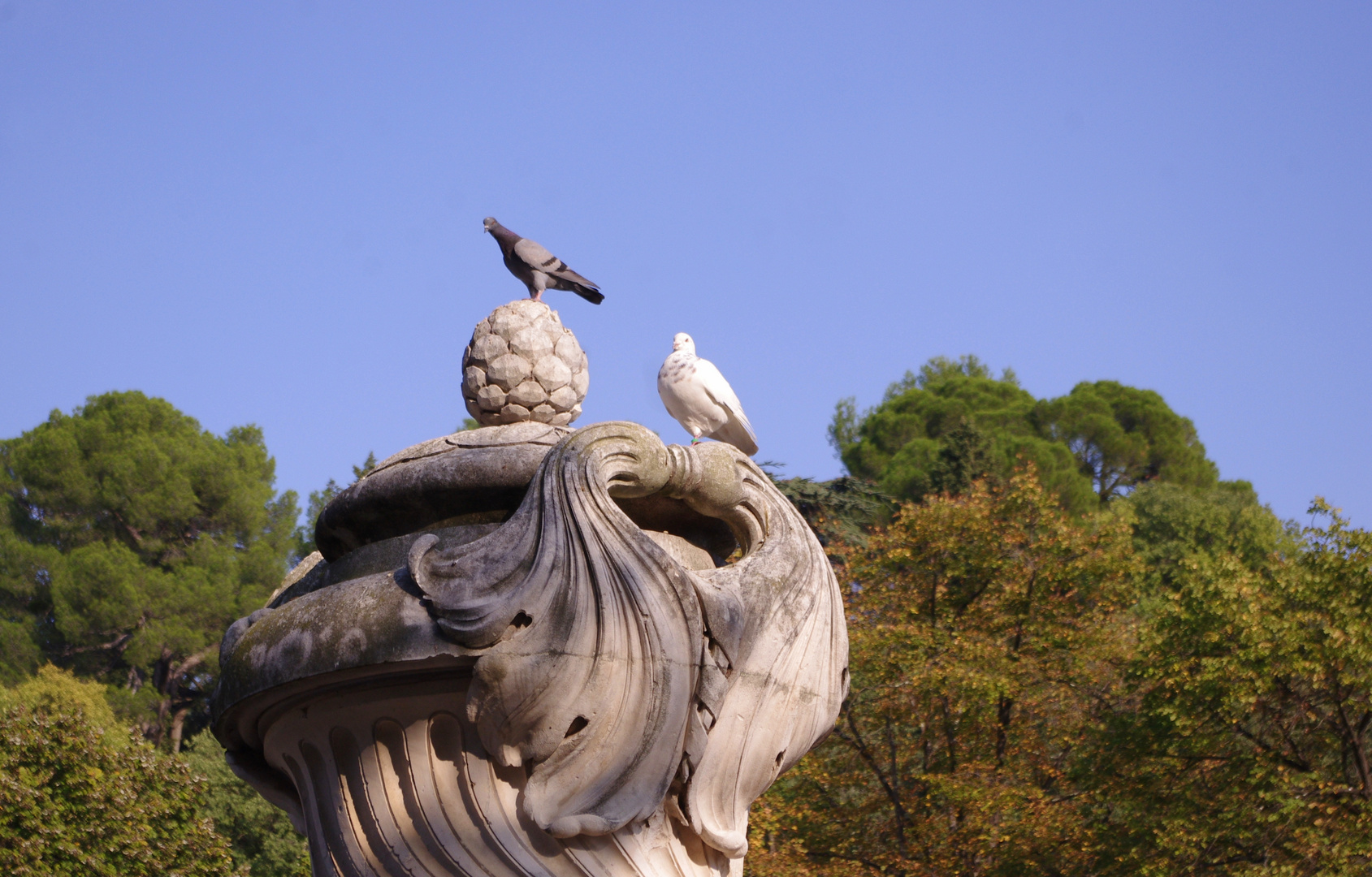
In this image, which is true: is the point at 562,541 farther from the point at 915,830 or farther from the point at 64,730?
the point at 915,830

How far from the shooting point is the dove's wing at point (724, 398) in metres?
→ 5.04

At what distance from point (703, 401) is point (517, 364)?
3.24ft

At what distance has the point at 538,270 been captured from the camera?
15.2 ft

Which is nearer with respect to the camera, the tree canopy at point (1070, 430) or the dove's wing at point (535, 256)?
the dove's wing at point (535, 256)

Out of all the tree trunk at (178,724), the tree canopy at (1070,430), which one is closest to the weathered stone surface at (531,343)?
the tree trunk at (178,724)

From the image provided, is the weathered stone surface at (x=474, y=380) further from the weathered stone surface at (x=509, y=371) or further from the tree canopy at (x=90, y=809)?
the tree canopy at (x=90, y=809)

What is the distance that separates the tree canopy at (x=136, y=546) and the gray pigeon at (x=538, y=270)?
64.7 feet

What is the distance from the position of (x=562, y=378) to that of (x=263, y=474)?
25261mm

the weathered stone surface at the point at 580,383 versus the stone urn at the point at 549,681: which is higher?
the weathered stone surface at the point at 580,383

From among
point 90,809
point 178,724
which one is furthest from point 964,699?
point 178,724

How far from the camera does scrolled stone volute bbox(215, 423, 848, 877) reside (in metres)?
3.33

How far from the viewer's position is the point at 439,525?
3881 millimetres

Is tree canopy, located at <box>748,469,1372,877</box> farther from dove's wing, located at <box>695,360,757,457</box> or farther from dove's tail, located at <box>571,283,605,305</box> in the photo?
dove's tail, located at <box>571,283,605,305</box>

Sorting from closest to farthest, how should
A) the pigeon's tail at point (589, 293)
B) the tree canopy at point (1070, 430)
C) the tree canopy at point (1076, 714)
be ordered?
the pigeon's tail at point (589, 293)
the tree canopy at point (1076, 714)
the tree canopy at point (1070, 430)
